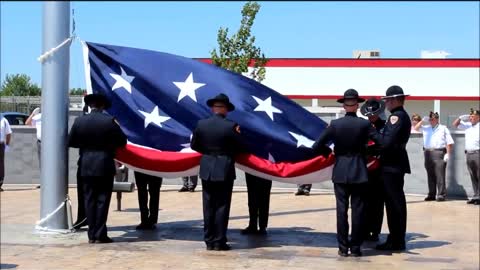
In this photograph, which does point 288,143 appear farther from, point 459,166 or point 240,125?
point 459,166

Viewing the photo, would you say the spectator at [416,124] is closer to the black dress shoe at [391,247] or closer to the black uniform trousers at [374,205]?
the black uniform trousers at [374,205]

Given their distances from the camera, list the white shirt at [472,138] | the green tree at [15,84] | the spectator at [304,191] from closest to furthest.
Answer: the green tree at [15,84] → the white shirt at [472,138] → the spectator at [304,191]

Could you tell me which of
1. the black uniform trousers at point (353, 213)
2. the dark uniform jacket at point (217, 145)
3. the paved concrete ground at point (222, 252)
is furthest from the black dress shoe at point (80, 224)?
the black uniform trousers at point (353, 213)

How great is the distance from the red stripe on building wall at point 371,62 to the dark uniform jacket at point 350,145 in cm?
2990

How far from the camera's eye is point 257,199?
974cm

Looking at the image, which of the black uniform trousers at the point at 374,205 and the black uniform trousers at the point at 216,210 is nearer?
the black uniform trousers at the point at 216,210

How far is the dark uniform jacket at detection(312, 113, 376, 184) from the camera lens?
801 cm

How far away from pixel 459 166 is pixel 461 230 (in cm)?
A: 505

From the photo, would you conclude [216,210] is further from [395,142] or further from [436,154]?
[436,154]

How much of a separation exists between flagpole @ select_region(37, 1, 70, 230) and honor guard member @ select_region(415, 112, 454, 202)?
340 inches

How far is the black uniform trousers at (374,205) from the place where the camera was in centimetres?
904

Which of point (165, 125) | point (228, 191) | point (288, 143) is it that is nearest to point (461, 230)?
point (288, 143)

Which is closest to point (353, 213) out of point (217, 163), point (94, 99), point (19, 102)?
point (217, 163)

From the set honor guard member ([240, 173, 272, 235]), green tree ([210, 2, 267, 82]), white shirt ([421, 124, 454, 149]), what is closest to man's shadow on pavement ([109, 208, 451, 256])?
honor guard member ([240, 173, 272, 235])
